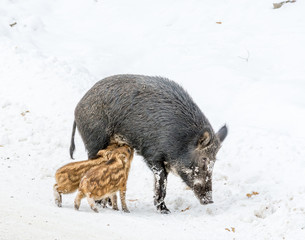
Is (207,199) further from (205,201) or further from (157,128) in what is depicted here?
(157,128)

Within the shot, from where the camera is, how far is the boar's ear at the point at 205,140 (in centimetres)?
690

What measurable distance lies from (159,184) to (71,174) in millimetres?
1264

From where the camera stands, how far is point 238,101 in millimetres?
10500

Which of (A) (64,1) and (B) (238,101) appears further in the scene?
(A) (64,1)

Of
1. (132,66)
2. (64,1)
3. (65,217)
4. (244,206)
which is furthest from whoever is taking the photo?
(64,1)

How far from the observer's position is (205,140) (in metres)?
6.93

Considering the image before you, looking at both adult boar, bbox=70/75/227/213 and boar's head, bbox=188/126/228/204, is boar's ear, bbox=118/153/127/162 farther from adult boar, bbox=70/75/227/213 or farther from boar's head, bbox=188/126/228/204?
boar's head, bbox=188/126/228/204

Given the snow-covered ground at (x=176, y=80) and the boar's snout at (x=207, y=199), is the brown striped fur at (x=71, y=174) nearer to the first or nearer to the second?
the snow-covered ground at (x=176, y=80)

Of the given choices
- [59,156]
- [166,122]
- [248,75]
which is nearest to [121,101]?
[166,122]

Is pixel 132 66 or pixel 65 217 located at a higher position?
pixel 65 217

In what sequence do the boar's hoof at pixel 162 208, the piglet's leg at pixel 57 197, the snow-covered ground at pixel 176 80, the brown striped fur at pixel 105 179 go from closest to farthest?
the snow-covered ground at pixel 176 80
the brown striped fur at pixel 105 179
the piglet's leg at pixel 57 197
the boar's hoof at pixel 162 208

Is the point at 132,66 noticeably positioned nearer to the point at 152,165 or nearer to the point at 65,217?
the point at 152,165

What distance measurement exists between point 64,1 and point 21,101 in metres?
5.98

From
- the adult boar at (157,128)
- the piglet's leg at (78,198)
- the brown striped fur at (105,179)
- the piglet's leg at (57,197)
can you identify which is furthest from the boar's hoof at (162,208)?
the piglet's leg at (57,197)
